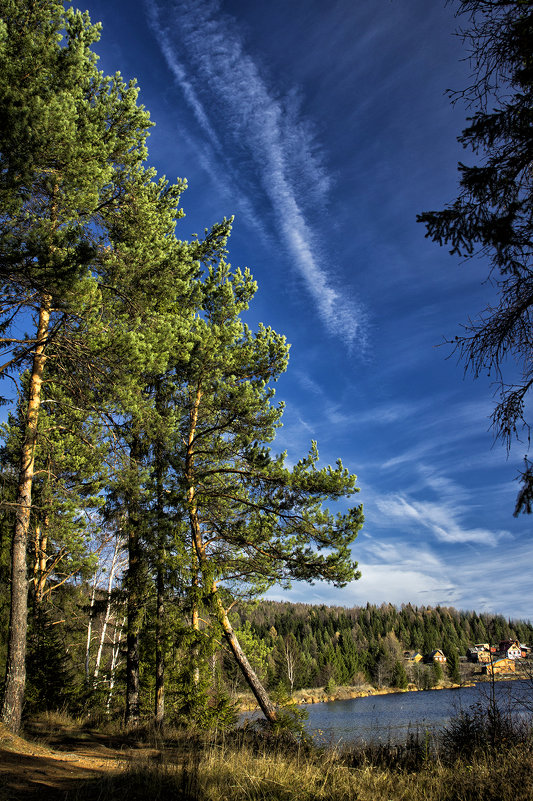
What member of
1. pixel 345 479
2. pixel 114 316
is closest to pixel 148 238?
pixel 114 316

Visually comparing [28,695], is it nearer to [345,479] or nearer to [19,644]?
[19,644]

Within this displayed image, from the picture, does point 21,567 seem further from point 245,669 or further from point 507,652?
point 507,652

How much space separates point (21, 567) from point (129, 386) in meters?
3.81

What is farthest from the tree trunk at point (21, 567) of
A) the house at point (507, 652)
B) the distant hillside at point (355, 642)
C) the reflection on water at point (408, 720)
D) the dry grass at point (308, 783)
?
the distant hillside at point (355, 642)

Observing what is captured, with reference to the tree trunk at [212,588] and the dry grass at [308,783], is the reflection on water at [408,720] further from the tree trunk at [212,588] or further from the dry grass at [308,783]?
the tree trunk at [212,588]

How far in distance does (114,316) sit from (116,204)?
257 cm

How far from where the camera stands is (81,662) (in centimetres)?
2061

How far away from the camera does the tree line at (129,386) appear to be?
295 inches

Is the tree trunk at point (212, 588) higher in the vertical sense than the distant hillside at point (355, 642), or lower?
higher

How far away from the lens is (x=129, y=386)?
28.6ft

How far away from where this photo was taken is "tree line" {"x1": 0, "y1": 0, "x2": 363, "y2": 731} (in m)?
7.49

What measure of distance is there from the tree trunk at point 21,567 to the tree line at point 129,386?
0.03 meters

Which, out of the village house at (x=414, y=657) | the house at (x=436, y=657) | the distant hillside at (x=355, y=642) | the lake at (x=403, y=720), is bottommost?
the village house at (x=414, y=657)

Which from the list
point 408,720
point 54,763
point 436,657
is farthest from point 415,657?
point 54,763
